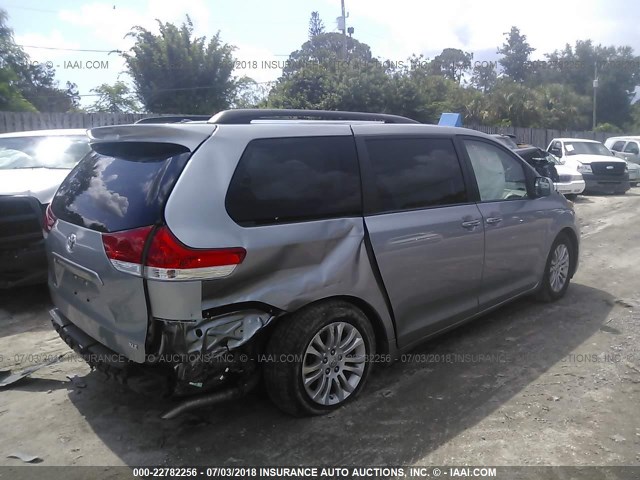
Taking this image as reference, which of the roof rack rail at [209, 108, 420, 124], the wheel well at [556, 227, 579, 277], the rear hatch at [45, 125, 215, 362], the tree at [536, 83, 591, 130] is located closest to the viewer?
the rear hatch at [45, 125, 215, 362]

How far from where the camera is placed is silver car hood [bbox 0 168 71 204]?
206 inches

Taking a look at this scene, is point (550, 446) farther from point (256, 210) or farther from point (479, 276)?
point (256, 210)

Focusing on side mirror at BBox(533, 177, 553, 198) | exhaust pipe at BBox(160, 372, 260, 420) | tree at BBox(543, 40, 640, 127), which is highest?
tree at BBox(543, 40, 640, 127)

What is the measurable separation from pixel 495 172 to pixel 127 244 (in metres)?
3.17

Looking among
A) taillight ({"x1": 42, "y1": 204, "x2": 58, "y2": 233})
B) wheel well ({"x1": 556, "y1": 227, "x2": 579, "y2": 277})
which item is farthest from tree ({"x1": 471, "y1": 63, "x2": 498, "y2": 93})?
taillight ({"x1": 42, "y1": 204, "x2": 58, "y2": 233})

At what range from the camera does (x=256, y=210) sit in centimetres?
303

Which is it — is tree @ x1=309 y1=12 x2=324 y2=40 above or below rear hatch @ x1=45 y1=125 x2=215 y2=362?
above

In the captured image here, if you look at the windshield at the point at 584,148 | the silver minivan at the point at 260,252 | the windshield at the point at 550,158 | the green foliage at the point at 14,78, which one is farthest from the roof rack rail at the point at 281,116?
the green foliage at the point at 14,78

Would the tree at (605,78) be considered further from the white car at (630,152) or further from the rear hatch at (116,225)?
the rear hatch at (116,225)

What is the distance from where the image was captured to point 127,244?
285cm

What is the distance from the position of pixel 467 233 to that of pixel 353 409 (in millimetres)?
1578

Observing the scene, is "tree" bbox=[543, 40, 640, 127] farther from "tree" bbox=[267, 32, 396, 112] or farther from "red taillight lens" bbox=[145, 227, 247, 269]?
"red taillight lens" bbox=[145, 227, 247, 269]

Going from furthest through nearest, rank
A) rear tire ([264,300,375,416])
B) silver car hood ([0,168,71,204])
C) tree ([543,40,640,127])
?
tree ([543,40,640,127]), silver car hood ([0,168,71,204]), rear tire ([264,300,375,416])

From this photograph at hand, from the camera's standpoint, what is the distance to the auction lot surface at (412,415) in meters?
3.00
